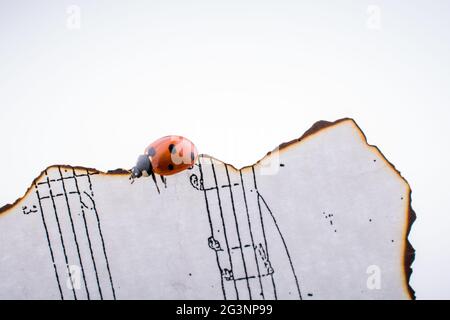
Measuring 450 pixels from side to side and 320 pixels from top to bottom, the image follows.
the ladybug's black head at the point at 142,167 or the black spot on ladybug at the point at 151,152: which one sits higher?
the black spot on ladybug at the point at 151,152

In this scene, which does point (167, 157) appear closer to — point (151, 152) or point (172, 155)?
point (172, 155)

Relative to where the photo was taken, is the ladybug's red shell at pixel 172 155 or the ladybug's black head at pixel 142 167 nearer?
the ladybug's red shell at pixel 172 155

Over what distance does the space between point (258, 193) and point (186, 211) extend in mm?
641

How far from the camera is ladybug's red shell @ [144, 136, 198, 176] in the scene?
373 cm

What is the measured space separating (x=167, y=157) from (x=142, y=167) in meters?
0.27

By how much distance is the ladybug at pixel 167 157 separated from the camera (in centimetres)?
374

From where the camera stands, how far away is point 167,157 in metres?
3.74

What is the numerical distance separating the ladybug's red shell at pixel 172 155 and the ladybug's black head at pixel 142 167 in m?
0.06

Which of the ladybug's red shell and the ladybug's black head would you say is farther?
the ladybug's black head

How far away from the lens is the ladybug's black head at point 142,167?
3.87 meters

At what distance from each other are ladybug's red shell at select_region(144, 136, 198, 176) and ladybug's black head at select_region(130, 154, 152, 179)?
0.06m

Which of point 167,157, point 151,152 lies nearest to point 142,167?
point 151,152

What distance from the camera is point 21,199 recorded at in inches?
161
